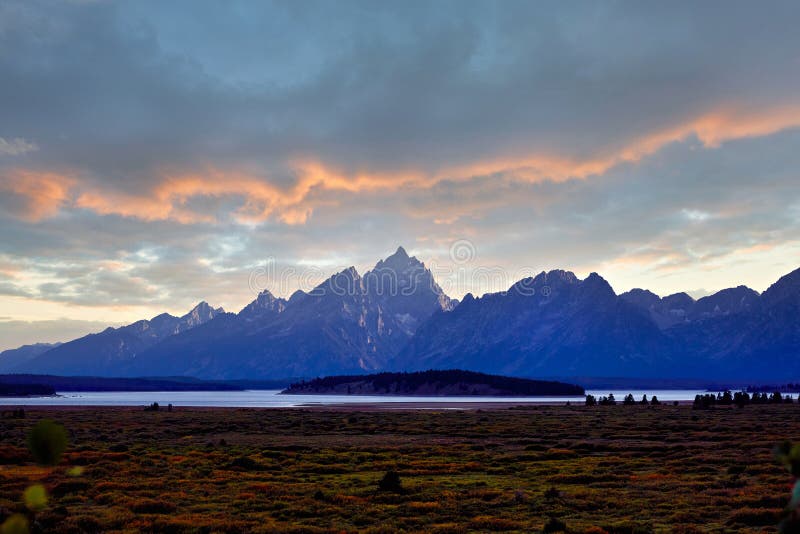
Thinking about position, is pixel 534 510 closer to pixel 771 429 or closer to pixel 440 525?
pixel 440 525

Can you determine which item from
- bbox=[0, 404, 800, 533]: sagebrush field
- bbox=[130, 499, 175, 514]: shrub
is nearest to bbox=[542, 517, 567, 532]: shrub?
bbox=[0, 404, 800, 533]: sagebrush field

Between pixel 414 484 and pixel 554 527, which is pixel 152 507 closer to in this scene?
pixel 414 484

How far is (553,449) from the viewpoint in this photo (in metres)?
66.8

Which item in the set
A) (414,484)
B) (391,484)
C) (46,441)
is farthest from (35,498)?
(414,484)

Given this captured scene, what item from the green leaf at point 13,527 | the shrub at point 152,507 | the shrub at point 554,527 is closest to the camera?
the green leaf at point 13,527

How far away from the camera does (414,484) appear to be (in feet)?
144

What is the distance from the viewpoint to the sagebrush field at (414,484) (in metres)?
31.5

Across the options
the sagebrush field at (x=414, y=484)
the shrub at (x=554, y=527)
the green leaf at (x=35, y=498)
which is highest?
the green leaf at (x=35, y=498)

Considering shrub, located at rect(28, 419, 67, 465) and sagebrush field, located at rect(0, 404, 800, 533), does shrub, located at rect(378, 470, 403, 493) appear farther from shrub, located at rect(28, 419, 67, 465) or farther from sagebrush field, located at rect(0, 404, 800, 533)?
shrub, located at rect(28, 419, 67, 465)

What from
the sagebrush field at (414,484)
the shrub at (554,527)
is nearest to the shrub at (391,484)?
the sagebrush field at (414,484)

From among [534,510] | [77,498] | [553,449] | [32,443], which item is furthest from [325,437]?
[32,443]

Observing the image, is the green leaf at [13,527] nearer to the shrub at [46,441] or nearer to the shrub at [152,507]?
the shrub at [46,441]

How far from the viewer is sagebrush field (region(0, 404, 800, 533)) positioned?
31453mm

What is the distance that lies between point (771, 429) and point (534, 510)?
71.1 meters
